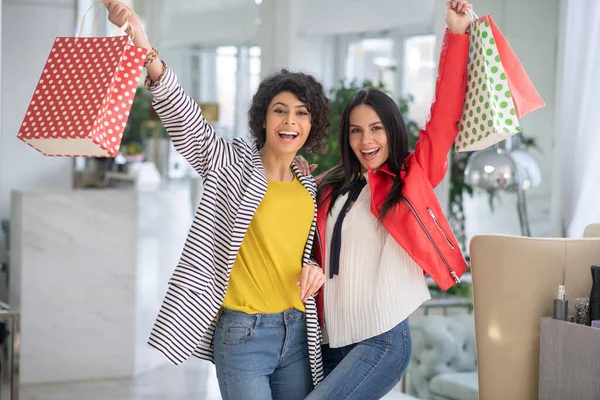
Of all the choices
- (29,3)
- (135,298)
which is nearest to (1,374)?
(135,298)

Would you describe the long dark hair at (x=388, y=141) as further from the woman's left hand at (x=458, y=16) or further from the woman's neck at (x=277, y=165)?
the woman's left hand at (x=458, y=16)

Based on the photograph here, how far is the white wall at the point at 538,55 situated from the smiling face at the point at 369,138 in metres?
2.98

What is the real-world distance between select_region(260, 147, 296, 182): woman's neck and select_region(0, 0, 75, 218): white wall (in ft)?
11.2

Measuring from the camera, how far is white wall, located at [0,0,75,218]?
517 centimetres

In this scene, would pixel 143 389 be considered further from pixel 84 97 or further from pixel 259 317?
pixel 84 97

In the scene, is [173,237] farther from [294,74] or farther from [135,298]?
[294,74]

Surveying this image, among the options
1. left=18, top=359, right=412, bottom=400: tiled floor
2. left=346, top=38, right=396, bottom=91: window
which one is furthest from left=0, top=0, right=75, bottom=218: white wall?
left=346, top=38, right=396, bottom=91: window

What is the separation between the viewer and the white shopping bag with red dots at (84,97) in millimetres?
1711

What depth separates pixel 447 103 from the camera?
2.21 meters

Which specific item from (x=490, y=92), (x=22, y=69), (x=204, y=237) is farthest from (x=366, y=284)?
(x=22, y=69)

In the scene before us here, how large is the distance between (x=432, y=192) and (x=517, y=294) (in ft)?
1.84

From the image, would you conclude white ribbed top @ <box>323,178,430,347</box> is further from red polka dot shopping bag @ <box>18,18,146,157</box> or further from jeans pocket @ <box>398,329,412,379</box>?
red polka dot shopping bag @ <box>18,18,146,157</box>

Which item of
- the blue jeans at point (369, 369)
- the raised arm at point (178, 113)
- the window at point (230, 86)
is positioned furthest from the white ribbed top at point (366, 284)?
the window at point (230, 86)

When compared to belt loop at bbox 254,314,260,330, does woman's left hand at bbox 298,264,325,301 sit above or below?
above
